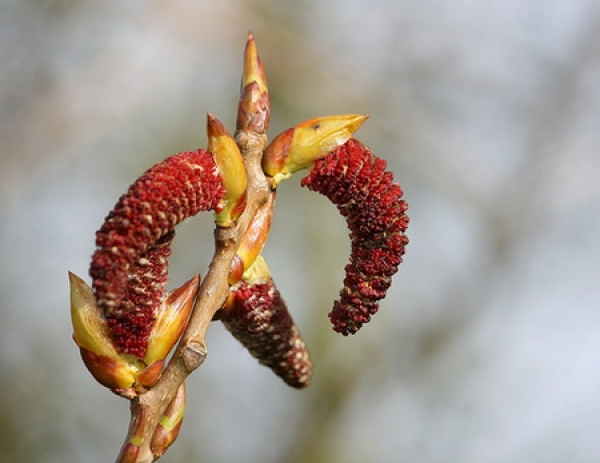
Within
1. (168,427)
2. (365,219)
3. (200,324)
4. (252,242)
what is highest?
(365,219)

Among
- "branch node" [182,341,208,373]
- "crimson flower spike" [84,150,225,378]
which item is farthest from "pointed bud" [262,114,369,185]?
"branch node" [182,341,208,373]

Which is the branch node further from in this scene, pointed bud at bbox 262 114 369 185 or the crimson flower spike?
pointed bud at bbox 262 114 369 185

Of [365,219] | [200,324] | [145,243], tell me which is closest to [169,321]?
[200,324]

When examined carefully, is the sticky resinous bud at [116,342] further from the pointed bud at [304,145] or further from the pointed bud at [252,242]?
the pointed bud at [304,145]

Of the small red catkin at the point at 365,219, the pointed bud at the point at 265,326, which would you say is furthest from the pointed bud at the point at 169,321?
the small red catkin at the point at 365,219

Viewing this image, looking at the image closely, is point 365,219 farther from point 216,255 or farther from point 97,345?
point 97,345

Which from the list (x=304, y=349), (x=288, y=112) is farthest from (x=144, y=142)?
(x=304, y=349)

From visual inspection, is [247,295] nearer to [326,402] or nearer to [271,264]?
[326,402]

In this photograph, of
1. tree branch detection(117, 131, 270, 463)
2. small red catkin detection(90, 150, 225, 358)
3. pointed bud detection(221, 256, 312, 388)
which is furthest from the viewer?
pointed bud detection(221, 256, 312, 388)
